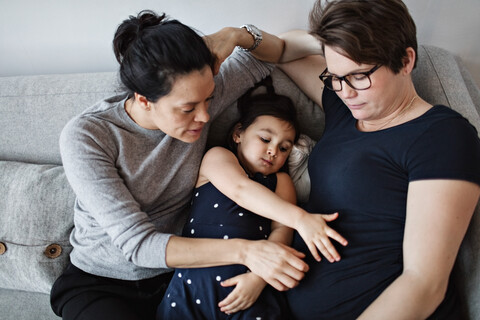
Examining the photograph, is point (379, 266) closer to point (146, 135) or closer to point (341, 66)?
point (341, 66)

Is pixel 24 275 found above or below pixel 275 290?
below

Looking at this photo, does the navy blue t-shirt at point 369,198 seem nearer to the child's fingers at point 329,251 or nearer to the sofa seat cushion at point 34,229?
the child's fingers at point 329,251

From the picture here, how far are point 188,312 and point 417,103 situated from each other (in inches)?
40.3

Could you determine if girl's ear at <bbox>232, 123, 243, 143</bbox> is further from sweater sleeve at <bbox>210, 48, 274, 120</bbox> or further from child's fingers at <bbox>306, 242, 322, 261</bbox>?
child's fingers at <bbox>306, 242, 322, 261</bbox>

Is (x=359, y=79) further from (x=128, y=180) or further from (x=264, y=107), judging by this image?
(x=128, y=180)

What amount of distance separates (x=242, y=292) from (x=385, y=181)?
582mm

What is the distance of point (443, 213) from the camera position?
1.01 m

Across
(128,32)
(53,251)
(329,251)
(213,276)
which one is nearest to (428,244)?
(329,251)

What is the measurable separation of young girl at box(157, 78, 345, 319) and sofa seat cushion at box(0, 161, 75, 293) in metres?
0.54

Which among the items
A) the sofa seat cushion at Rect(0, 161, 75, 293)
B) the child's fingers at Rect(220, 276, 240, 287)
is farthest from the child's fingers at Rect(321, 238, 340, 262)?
the sofa seat cushion at Rect(0, 161, 75, 293)

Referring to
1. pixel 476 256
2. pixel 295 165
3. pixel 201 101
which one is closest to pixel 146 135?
pixel 201 101

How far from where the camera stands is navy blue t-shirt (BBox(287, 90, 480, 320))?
109 centimetres

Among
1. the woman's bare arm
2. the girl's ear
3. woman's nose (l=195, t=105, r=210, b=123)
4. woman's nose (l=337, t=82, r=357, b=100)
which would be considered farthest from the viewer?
the girl's ear

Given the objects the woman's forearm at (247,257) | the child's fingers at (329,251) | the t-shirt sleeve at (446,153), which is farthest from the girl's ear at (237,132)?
the t-shirt sleeve at (446,153)
